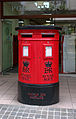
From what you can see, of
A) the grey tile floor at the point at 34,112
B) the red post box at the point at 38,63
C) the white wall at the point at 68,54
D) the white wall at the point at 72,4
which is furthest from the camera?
the white wall at the point at 68,54

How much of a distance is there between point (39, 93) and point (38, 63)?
2.48 feet

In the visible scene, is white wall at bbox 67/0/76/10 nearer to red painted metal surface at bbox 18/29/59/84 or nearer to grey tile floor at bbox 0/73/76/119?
grey tile floor at bbox 0/73/76/119

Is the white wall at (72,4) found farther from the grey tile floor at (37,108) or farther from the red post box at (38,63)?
the red post box at (38,63)

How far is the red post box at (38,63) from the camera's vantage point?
5332 mm

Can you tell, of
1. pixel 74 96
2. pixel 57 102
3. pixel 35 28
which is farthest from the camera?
pixel 74 96

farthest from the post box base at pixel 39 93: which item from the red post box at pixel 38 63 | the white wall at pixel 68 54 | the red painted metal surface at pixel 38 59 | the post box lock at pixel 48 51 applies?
the white wall at pixel 68 54

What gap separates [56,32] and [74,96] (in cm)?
212

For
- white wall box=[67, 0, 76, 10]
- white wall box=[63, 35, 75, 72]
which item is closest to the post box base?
white wall box=[63, 35, 75, 72]

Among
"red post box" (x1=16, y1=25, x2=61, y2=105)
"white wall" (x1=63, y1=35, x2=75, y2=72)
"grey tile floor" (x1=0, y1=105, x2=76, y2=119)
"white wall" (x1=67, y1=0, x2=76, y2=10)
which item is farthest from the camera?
"white wall" (x1=63, y1=35, x2=75, y2=72)

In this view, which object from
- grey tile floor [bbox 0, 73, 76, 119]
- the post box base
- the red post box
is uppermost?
the red post box

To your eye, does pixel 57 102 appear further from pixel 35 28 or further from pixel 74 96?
pixel 35 28

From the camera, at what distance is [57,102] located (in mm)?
5738

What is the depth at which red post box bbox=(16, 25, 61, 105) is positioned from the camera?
5332 mm

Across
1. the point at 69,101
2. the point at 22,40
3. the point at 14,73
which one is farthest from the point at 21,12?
the point at 69,101
